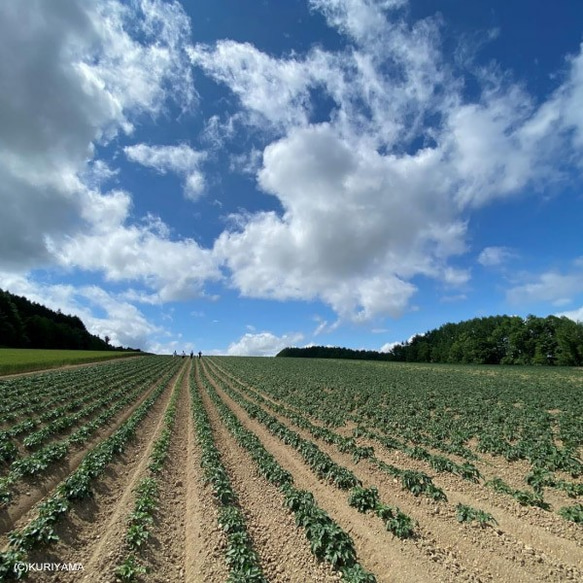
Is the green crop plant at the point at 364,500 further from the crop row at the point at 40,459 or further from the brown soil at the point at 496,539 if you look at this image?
the crop row at the point at 40,459

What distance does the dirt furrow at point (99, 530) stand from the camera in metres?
7.09

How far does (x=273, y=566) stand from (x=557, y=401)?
30151mm

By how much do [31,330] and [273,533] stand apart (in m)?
135

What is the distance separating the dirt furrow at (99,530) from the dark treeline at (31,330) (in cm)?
11221

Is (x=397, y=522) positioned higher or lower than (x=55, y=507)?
higher

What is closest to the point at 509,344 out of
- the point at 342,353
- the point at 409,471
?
the point at 342,353

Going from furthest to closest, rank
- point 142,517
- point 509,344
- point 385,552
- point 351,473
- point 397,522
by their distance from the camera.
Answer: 1. point 509,344
2. point 351,473
3. point 142,517
4. point 397,522
5. point 385,552

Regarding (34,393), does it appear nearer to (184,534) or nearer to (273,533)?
(184,534)

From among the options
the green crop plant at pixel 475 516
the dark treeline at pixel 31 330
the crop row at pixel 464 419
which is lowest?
the green crop plant at pixel 475 516

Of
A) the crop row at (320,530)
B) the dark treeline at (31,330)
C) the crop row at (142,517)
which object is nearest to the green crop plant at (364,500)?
A: the crop row at (320,530)

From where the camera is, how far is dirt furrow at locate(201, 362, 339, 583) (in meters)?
7.08

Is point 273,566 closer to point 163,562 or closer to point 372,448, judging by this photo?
point 163,562

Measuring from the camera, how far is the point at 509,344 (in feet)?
353

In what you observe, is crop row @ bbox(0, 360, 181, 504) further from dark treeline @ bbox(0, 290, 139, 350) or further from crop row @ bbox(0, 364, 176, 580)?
dark treeline @ bbox(0, 290, 139, 350)
